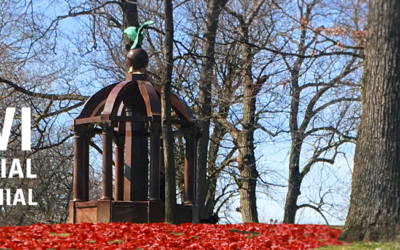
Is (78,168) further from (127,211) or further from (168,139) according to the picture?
(168,139)

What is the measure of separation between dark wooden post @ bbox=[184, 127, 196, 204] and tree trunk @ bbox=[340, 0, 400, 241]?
547 cm

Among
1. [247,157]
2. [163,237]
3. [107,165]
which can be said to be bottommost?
[163,237]

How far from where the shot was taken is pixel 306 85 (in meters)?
20.2

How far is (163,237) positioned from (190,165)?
512 cm

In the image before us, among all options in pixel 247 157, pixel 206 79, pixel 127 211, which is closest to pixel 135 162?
pixel 127 211

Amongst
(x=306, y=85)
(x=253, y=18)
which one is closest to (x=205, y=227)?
(x=253, y=18)

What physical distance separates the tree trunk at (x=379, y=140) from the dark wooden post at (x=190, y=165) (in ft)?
17.9

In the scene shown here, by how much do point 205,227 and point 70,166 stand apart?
58.9 feet

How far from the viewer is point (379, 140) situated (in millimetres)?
10242

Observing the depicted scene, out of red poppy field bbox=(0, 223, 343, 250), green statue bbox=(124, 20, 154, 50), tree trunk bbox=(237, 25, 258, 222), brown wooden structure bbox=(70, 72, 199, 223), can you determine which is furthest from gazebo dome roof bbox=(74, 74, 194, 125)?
tree trunk bbox=(237, 25, 258, 222)

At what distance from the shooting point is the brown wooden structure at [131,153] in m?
14.4

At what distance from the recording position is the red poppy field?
9.54 metres

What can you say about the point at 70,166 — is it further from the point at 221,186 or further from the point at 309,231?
the point at 309,231

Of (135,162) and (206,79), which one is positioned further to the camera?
(206,79)
